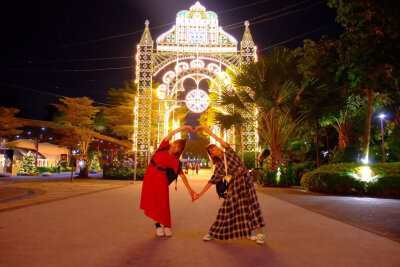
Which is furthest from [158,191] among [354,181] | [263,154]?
[263,154]

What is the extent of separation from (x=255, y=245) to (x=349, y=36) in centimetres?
436

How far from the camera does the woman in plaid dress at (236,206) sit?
4.80m

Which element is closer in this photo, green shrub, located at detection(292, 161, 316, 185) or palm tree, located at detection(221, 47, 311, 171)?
palm tree, located at detection(221, 47, 311, 171)

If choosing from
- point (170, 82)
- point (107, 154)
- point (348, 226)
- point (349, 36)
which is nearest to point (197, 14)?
point (170, 82)

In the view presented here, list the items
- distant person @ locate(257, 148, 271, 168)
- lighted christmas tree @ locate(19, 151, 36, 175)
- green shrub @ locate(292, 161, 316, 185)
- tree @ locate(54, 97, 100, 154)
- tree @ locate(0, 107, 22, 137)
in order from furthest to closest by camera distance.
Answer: tree @ locate(54, 97, 100, 154), lighted christmas tree @ locate(19, 151, 36, 175), tree @ locate(0, 107, 22, 137), distant person @ locate(257, 148, 271, 168), green shrub @ locate(292, 161, 316, 185)

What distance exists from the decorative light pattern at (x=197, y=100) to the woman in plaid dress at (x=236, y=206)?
20846mm

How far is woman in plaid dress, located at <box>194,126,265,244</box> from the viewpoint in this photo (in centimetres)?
480

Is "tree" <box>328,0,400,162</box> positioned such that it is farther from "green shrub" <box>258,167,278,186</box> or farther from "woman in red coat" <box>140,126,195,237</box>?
"green shrub" <box>258,167,278,186</box>

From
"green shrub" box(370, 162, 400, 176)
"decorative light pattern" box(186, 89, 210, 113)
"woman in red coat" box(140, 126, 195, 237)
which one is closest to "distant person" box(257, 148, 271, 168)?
"decorative light pattern" box(186, 89, 210, 113)

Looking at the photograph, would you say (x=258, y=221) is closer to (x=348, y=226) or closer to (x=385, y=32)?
(x=348, y=226)

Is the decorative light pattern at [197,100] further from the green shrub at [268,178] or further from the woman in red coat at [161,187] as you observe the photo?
the woman in red coat at [161,187]

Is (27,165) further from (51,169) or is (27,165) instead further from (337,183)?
(337,183)

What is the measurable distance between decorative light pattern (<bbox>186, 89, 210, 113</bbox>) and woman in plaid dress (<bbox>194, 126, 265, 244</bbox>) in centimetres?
2085

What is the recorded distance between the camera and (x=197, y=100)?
2580 centimetres
